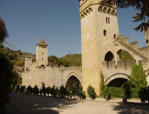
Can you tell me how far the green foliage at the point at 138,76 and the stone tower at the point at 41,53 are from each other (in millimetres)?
23981

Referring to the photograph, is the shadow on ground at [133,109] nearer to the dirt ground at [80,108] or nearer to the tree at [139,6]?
the dirt ground at [80,108]

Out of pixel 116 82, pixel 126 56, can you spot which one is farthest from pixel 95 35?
pixel 116 82

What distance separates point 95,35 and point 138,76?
8585mm

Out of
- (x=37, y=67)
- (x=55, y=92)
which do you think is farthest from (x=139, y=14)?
(x=37, y=67)

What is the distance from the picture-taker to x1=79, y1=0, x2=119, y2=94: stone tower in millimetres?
20811

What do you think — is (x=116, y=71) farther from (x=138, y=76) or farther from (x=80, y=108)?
(x=80, y=108)

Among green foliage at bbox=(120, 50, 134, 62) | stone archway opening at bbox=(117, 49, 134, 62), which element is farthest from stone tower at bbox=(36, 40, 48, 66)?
green foliage at bbox=(120, 50, 134, 62)

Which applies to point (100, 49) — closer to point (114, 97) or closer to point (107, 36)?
point (107, 36)

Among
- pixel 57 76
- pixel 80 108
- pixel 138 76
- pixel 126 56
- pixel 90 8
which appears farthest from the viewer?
pixel 57 76

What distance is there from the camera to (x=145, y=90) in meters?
11.0

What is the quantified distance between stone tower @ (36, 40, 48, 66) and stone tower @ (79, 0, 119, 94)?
15.2 metres

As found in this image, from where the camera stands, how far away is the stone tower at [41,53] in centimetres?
3506

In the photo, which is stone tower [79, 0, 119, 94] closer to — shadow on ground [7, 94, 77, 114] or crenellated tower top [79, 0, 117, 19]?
crenellated tower top [79, 0, 117, 19]

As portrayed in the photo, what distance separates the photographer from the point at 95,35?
21156 millimetres
